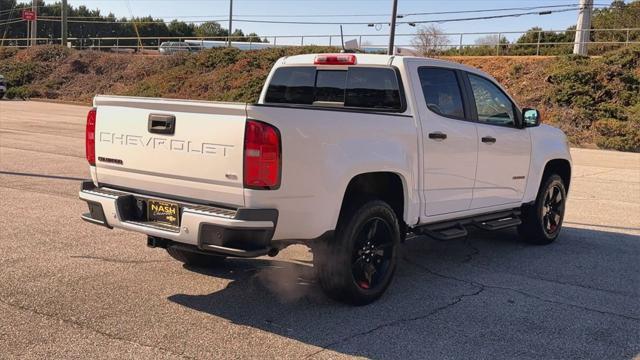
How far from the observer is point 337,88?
245 inches

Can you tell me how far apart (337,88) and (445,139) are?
45.6 inches

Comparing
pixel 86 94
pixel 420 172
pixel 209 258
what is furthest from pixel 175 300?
pixel 86 94

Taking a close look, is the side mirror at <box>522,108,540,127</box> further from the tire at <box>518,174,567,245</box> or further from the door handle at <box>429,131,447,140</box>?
the door handle at <box>429,131,447,140</box>

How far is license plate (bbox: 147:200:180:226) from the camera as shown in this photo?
4.67 metres

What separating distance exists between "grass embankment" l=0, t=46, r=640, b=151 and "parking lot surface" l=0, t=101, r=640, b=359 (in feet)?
64.2

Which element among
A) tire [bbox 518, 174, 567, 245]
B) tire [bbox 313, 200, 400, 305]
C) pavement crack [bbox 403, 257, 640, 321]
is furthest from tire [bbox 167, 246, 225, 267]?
tire [bbox 518, 174, 567, 245]

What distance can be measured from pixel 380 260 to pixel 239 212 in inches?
61.2

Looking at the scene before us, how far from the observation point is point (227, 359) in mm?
4035

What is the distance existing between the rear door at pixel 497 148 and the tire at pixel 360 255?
143 centimetres

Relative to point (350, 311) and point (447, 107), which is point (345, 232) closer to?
point (350, 311)

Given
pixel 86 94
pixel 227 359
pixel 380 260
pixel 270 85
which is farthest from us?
pixel 86 94

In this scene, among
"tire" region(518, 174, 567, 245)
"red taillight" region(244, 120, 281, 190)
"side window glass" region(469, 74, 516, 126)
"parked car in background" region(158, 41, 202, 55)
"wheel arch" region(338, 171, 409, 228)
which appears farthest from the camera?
"parked car in background" region(158, 41, 202, 55)

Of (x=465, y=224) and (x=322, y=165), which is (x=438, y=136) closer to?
(x=465, y=224)

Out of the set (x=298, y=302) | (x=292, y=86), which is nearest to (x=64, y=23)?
(x=292, y=86)
